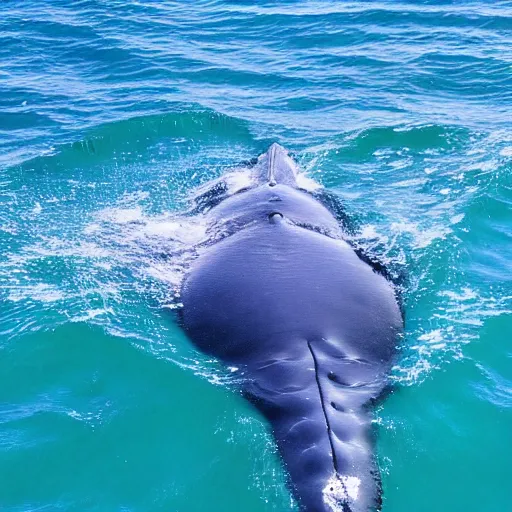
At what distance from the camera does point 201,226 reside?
1839 centimetres

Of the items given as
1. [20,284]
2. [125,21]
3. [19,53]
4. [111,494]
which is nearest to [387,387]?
[111,494]

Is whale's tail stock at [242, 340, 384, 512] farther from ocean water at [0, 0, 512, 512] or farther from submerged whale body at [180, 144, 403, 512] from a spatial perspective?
ocean water at [0, 0, 512, 512]

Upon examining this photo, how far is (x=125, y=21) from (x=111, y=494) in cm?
3216

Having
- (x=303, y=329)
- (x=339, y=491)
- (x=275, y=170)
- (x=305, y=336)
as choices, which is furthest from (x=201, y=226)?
(x=339, y=491)

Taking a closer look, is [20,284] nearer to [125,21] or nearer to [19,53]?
[19,53]

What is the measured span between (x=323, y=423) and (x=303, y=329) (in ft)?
8.02

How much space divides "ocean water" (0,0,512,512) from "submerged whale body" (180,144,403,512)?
0.50 m

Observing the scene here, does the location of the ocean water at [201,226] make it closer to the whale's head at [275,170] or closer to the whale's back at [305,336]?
the whale's back at [305,336]

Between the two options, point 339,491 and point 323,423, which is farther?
point 323,423

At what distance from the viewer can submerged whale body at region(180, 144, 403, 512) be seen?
1003 centimetres

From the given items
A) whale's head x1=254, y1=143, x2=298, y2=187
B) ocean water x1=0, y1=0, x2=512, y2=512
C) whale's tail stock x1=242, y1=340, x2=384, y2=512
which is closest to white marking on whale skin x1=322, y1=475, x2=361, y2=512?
whale's tail stock x1=242, y1=340, x2=384, y2=512

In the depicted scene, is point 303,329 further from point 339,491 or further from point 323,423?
point 339,491

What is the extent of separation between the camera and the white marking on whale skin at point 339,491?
30.3 ft

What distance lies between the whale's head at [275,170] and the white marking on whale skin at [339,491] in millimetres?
10328
